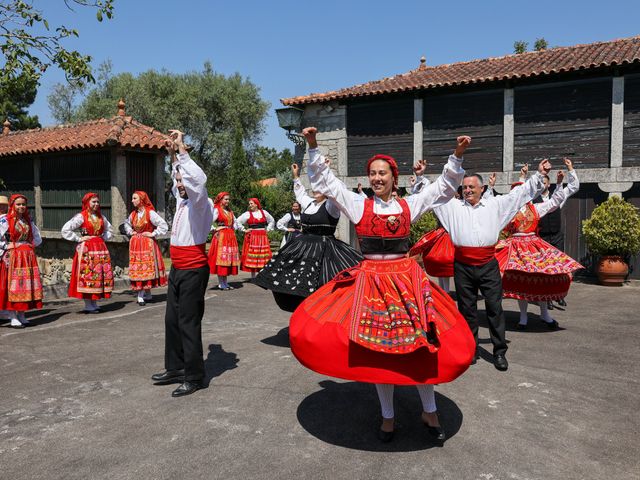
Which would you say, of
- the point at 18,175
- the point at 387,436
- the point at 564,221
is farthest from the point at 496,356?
the point at 18,175

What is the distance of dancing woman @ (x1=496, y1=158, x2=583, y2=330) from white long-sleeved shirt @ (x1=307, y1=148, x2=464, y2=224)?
134 inches

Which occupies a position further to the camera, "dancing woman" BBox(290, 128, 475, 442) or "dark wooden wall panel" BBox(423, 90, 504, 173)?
"dark wooden wall panel" BBox(423, 90, 504, 173)

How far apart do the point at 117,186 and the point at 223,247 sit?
3.84 meters

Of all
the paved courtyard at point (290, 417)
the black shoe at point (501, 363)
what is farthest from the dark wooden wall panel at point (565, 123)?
the black shoe at point (501, 363)

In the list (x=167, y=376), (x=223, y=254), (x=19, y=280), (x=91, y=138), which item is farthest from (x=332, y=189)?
(x=91, y=138)

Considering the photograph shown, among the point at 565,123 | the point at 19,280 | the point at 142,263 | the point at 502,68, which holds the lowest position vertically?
the point at 19,280

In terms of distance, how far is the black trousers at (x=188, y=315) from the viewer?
15.8 ft

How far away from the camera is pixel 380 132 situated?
16156mm

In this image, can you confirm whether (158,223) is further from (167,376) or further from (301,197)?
(167,376)

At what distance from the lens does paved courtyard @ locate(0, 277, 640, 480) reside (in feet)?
11.0

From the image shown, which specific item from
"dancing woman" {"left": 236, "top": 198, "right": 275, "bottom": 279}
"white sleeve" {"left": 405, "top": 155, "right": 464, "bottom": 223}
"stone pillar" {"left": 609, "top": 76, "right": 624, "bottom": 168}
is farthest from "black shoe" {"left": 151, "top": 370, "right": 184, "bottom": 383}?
"stone pillar" {"left": 609, "top": 76, "right": 624, "bottom": 168}

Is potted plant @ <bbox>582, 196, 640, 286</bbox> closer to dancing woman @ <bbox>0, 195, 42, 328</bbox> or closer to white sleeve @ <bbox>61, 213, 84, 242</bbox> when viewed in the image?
white sleeve @ <bbox>61, 213, 84, 242</bbox>

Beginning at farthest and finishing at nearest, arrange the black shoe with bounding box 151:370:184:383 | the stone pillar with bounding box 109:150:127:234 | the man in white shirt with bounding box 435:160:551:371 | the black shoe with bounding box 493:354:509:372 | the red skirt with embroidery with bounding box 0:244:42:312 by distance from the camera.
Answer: the stone pillar with bounding box 109:150:127:234
the red skirt with embroidery with bounding box 0:244:42:312
the man in white shirt with bounding box 435:160:551:371
the black shoe with bounding box 493:354:509:372
the black shoe with bounding box 151:370:184:383

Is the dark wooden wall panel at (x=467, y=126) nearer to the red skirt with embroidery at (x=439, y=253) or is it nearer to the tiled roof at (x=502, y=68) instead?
the tiled roof at (x=502, y=68)
